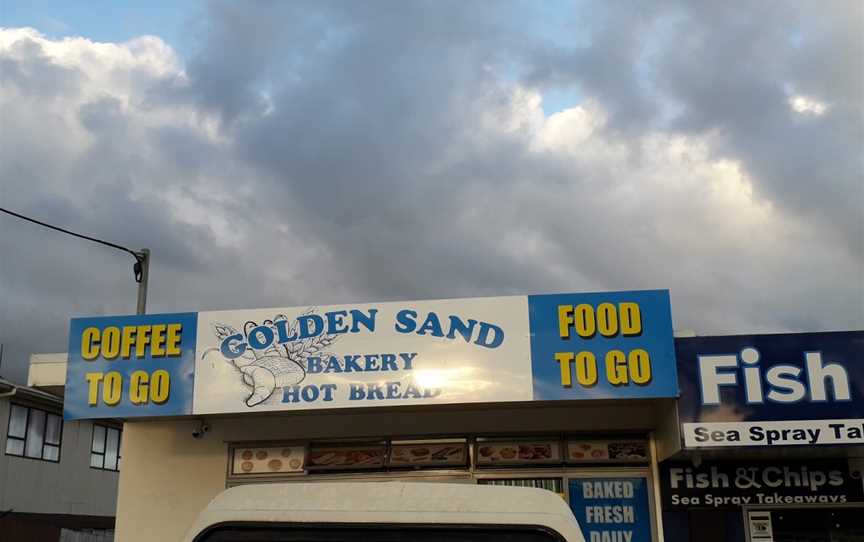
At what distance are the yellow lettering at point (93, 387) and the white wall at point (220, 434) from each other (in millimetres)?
1963

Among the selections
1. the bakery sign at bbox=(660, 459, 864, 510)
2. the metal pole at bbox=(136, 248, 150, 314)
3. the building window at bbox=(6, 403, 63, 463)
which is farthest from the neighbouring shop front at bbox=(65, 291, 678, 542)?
the building window at bbox=(6, 403, 63, 463)

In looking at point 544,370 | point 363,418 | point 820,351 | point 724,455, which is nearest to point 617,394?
point 544,370

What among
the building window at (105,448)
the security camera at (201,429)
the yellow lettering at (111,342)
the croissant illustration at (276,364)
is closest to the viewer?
the croissant illustration at (276,364)

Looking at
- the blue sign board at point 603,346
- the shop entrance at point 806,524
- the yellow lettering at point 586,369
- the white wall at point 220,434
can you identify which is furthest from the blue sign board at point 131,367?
the shop entrance at point 806,524

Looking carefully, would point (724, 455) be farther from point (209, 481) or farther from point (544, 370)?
point (209, 481)

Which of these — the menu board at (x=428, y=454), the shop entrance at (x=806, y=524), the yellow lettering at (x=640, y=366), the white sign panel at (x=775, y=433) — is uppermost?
the yellow lettering at (x=640, y=366)

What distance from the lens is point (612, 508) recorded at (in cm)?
1259

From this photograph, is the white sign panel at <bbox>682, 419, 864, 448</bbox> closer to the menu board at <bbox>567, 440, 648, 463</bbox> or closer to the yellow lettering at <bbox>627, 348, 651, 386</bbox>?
the yellow lettering at <bbox>627, 348, 651, 386</bbox>

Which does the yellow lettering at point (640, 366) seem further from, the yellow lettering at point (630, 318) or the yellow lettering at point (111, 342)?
the yellow lettering at point (111, 342)

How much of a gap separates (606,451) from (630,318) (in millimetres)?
2546

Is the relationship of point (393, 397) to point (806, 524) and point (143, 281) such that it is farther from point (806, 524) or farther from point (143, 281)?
point (143, 281)

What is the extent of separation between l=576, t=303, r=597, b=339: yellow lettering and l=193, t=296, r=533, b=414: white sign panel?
0.68 metres

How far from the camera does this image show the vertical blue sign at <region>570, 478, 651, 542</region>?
12516 mm

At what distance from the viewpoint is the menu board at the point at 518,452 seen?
12922mm
